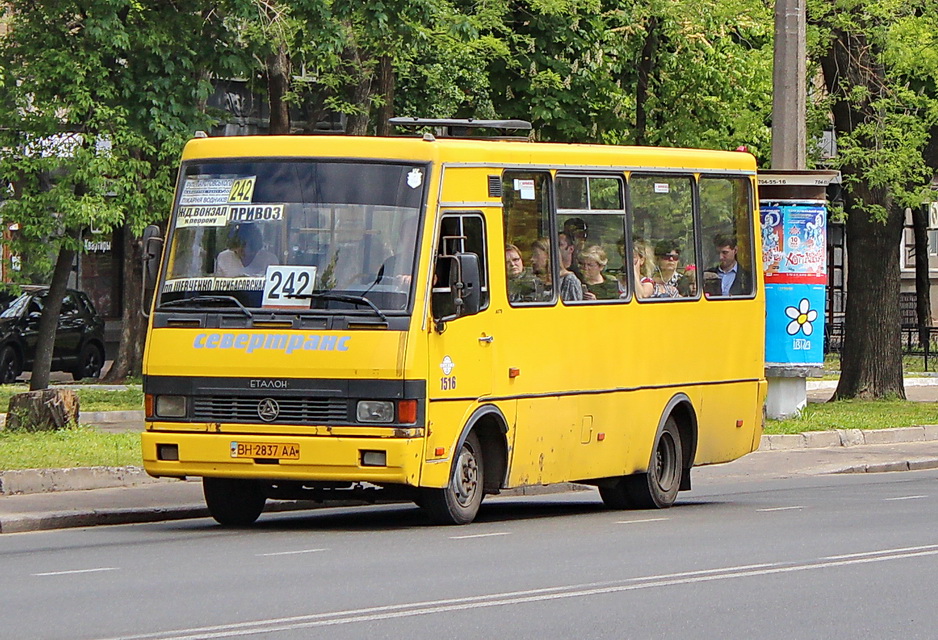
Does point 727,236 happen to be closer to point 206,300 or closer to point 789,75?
point 206,300

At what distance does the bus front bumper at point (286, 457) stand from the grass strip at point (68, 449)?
10.2 feet

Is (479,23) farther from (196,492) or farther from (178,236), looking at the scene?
(178,236)

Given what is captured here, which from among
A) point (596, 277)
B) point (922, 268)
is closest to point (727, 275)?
point (596, 277)

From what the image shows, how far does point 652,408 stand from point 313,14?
30.0 ft

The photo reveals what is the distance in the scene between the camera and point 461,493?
13.5m

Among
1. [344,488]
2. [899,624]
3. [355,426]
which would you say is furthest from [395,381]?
[899,624]

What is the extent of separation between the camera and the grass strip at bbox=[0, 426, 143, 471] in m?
16.2

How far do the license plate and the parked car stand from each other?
758 inches

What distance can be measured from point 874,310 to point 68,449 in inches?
573

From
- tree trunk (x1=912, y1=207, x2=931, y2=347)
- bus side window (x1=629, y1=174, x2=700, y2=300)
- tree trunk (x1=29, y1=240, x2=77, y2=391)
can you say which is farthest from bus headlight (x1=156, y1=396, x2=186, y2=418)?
tree trunk (x1=912, y1=207, x2=931, y2=347)

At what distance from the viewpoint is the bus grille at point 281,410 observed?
41.8ft

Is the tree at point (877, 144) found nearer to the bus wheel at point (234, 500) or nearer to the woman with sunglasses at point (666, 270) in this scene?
the woman with sunglasses at point (666, 270)

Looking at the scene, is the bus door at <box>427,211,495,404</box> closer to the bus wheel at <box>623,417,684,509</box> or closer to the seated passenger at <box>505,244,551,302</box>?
the seated passenger at <box>505,244,551,302</box>

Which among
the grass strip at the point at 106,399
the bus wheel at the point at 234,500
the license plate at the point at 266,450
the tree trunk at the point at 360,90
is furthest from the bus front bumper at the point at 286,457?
the tree trunk at the point at 360,90
